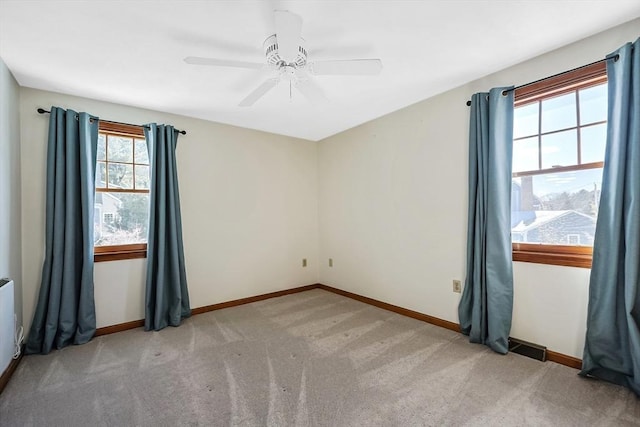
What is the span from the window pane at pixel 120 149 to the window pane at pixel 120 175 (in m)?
0.07

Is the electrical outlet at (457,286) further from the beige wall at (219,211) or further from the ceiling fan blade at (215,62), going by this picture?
the ceiling fan blade at (215,62)

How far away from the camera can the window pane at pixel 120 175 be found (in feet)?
9.79

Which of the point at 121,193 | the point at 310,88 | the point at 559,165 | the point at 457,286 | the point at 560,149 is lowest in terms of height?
the point at 457,286

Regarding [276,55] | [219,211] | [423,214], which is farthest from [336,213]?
[276,55]

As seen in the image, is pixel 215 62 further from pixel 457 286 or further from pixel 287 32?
pixel 457 286

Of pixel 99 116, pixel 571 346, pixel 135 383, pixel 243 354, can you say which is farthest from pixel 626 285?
pixel 99 116

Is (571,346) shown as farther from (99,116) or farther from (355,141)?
(99,116)

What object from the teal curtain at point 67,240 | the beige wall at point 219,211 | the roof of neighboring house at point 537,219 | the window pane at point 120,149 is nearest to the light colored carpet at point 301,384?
the teal curtain at point 67,240

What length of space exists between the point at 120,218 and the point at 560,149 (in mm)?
4083

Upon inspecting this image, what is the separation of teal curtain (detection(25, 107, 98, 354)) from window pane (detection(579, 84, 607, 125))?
413cm

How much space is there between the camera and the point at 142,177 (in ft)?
10.3

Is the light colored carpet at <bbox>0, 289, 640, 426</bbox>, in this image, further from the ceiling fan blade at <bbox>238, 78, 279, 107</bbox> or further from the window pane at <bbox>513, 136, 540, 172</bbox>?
the ceiling fan blade at <bbox>238, 78, 279, 107</bbox>

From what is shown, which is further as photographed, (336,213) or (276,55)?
(336,213)

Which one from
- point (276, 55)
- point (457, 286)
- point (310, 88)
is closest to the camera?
point (276, 55)
